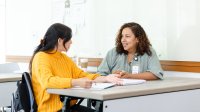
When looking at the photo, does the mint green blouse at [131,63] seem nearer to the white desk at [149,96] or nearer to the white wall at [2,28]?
the white desk at [149,96]

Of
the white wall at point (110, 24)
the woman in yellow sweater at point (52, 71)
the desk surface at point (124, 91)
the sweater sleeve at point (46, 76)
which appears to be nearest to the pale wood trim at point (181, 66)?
the white wall at point (110, 24)

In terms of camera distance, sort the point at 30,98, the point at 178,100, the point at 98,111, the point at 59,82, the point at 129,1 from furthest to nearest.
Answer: the point at 129,1
the point at 178,100
the point at 30,98
the point at 59,82
the point at 98,111

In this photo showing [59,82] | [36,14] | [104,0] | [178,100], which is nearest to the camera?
[59,82]

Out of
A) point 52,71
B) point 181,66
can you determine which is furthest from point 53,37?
point 181,66

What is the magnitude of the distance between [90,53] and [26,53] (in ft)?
4.16

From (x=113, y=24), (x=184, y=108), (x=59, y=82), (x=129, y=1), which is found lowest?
(x=184, y=108)

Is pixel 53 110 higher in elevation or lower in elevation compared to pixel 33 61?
lower

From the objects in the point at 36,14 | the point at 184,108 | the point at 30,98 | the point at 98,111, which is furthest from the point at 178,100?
the point at 36,14

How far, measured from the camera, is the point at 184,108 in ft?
8.91

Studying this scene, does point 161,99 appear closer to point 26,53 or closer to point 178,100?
point 178,100

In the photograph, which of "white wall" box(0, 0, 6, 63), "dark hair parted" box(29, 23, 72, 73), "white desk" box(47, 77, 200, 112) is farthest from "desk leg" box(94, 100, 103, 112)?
"white wall" box(0, 0, 6, 63)

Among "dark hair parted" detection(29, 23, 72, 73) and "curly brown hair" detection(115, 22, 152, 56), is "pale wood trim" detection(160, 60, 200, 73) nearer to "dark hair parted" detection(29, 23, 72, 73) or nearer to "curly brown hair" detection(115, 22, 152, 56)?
"curly brown hair" detection(115, 22, 152, 56)

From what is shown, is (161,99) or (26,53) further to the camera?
(26,53)

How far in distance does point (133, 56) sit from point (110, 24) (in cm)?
73
